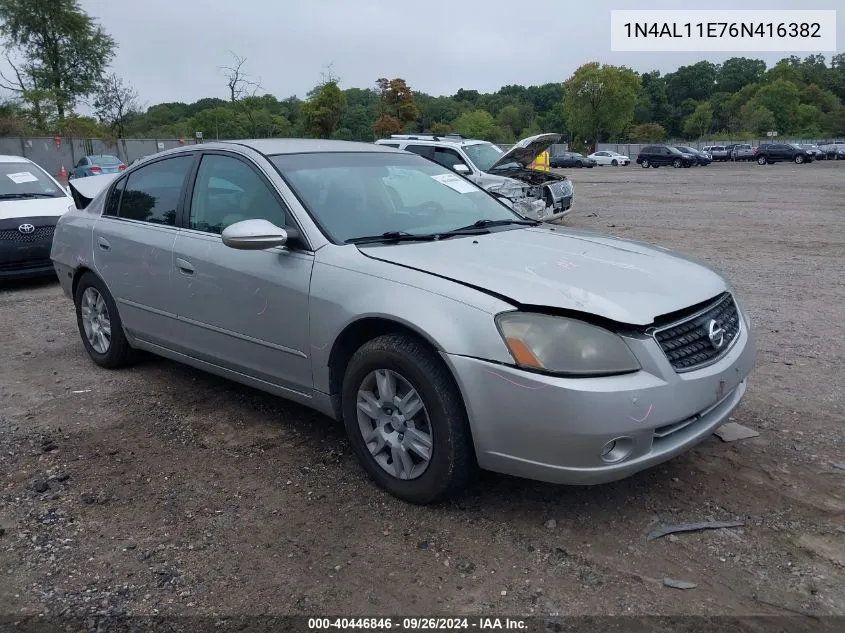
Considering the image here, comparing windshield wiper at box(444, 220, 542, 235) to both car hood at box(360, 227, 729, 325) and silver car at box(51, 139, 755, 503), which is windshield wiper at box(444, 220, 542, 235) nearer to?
silver car at box(51, 139, 755, 503)

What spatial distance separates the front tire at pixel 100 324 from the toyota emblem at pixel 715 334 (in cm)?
381

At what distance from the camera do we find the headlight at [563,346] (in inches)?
108

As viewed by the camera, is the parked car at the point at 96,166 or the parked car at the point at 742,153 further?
the parked car at the point at 742,153

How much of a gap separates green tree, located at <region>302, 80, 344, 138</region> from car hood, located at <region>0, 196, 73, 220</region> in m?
38.5

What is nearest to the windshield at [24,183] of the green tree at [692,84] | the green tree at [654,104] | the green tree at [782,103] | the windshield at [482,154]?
the windshield at [482,154]

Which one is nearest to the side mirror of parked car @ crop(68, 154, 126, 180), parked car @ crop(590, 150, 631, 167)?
parked car @ crop(68, 154, 126, 180)

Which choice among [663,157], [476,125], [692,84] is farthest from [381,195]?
[692,84]

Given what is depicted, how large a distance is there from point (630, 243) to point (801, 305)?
378cm

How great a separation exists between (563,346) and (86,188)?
5.03 m

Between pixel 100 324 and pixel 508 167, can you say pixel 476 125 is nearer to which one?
pixel 508 167

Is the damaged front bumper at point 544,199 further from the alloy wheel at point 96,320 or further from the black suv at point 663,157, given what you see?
the black suv at point 663,157

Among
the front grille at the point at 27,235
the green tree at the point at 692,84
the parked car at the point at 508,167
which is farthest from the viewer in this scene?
the green tree at the point at 692,84

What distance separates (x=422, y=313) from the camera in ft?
9.82

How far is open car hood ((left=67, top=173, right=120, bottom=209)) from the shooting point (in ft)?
19.9
